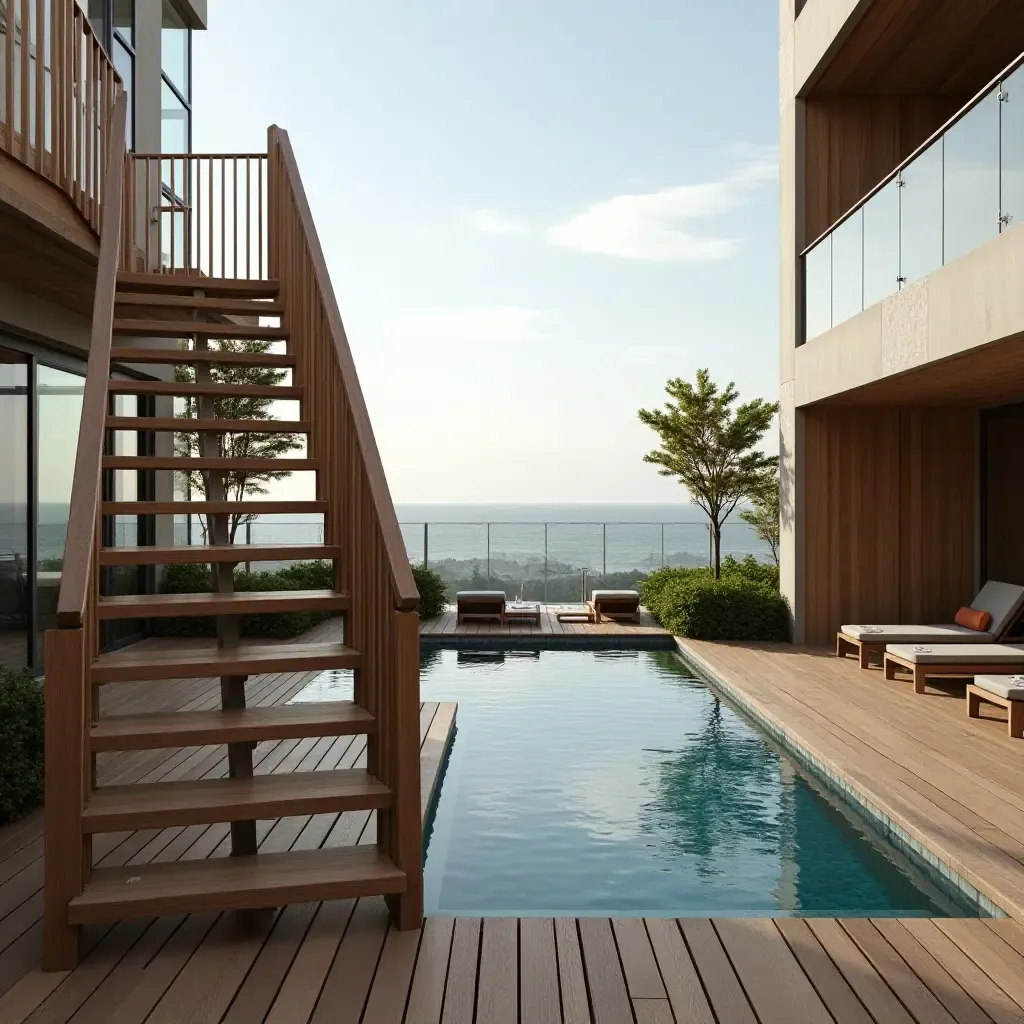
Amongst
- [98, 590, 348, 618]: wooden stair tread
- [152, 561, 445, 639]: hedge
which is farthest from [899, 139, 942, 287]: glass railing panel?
[152, 561, 445, 639]: hedge

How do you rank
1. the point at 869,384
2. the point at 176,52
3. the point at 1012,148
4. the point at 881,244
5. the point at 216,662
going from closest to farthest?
the point at 216,662 < the point at 1012,148 < the point at 881,244 < the point at 869,384 < the point at 176,52

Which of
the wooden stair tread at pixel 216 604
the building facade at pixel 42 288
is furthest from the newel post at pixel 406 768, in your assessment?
the building facade at pixel 42 288

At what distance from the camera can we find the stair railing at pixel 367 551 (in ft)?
11.5

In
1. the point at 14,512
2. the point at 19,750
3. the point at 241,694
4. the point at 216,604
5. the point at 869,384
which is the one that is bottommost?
the point at 19,750

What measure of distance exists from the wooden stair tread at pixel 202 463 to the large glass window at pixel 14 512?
324 cm

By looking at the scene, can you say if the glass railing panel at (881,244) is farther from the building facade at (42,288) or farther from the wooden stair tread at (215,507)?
the building facade at (42,288)

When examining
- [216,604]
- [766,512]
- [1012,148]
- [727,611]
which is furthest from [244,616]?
[766,512]

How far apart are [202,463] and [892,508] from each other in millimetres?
7972

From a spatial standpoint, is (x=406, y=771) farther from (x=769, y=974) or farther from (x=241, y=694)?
Answer: (x=769, y=974)

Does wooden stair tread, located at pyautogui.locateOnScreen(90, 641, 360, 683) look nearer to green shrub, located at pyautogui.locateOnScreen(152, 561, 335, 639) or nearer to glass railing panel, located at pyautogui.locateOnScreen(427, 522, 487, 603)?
green shrub, located at pyautogui.locateOnScreen(152, 561, 335, 639)

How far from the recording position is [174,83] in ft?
40.1

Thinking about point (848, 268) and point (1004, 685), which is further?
point (848, 268)

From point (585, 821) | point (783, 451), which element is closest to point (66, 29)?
point (585, 821)

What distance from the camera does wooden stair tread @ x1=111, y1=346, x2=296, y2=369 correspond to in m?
5.64
